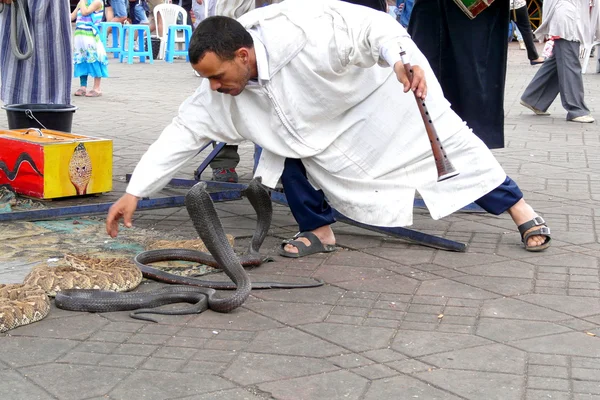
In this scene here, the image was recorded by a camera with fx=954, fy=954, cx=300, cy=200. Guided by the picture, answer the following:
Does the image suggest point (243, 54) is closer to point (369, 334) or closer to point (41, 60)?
point (369, 334)

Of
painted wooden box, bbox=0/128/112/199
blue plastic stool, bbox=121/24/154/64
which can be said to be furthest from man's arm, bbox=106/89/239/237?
blue plastic stool, bbox=121/24/154/64

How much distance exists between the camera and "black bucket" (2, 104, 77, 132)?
21.4ft

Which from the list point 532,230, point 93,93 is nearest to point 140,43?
point 93,93

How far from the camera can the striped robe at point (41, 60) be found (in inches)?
268

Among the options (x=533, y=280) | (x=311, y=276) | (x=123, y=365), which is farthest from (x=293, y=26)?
(x=123, y=365)

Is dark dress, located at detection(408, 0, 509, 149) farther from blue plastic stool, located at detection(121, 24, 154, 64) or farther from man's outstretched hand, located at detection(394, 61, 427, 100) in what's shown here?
blue plastic stool, located at detection(121, 24, 154, 64)

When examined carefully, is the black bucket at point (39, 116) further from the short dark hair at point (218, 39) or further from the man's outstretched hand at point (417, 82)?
the man's outstretched hand at point (417, 82)

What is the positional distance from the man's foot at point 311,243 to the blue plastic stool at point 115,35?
12961mm

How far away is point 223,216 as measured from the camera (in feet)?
18.8

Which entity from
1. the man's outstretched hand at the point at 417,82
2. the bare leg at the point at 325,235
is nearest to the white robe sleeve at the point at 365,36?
the man's outstretched hand at the point at 417,82

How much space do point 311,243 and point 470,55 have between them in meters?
1.72

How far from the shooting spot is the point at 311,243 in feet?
15.8

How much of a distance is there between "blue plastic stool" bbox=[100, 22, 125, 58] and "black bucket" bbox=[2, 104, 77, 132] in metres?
10.7

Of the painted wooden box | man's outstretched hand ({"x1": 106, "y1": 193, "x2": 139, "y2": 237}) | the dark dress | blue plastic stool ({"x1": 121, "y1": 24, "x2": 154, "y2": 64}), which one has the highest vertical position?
the dark dress
